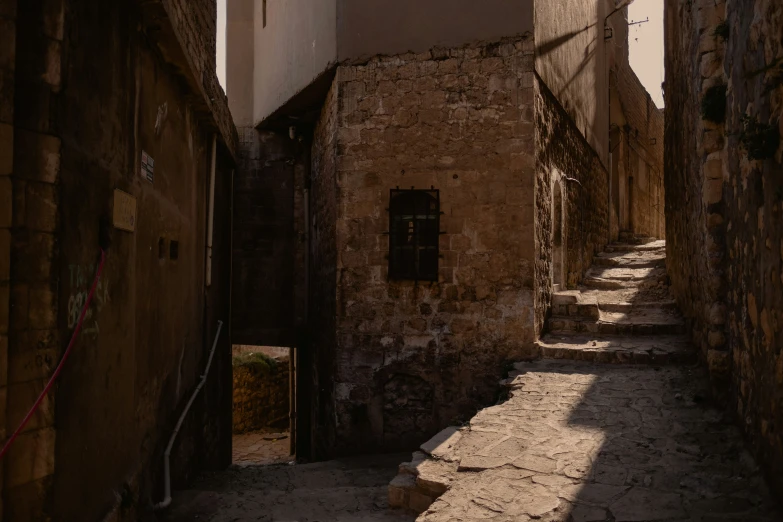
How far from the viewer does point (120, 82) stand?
3.94 metres

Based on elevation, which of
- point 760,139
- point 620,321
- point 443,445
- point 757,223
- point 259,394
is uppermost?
point 760,139

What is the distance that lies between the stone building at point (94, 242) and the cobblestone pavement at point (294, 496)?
40 cm

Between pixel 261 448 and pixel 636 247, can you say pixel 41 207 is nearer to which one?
pixel 261 448

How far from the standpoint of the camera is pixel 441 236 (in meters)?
7.10

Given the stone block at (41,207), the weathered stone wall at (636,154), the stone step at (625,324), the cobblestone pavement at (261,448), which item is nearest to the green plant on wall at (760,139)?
the stone block at (41,207)

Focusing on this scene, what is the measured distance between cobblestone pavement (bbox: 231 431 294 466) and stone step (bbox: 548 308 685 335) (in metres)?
6.43

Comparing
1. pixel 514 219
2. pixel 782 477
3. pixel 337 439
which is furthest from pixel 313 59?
pixel 782 477

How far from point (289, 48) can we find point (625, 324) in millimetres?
6281

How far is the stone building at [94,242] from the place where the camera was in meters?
2.80

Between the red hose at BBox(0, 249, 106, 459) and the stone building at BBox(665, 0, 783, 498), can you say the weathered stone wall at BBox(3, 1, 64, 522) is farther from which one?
the stone building at BBox(665, 0, 783, 498)

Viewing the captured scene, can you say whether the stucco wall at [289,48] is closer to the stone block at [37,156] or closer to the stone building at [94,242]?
the stone building at [94,242]

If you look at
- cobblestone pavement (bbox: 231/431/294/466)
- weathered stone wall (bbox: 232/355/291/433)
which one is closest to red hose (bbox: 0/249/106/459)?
cobblestone pavement (bbox: 231/431/294/466)

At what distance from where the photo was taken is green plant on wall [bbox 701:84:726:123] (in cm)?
473

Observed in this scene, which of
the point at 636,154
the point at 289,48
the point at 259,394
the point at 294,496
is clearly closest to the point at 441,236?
the point at 294,496
